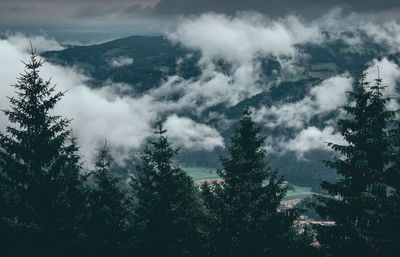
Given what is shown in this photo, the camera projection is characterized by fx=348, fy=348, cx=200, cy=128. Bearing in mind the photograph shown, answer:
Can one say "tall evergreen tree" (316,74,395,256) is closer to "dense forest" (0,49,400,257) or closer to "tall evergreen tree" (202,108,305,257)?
"dense forest" (0,49,400,257)

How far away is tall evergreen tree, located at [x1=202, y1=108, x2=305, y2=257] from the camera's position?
23594 millimetres

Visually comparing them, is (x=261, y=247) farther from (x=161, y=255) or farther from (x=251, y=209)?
(x=161, y=255)

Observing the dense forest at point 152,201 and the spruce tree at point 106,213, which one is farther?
the spruce tree at point 106,213

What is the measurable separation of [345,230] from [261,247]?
630 cm

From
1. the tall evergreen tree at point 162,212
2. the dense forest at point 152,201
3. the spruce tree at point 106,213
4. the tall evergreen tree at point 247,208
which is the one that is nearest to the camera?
the dense forest at point 152,201

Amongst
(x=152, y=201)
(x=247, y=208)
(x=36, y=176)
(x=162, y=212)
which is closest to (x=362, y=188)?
(x=247, y=208)

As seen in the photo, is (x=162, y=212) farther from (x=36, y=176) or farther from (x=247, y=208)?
(x=36, y=176)

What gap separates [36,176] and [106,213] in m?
5.59

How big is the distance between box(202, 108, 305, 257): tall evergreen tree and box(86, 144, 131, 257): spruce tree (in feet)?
20.9

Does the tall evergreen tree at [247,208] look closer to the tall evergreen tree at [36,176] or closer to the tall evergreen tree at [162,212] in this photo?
the tall evergreen tree at [162,212]

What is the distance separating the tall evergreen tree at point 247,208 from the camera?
2359 centimetres

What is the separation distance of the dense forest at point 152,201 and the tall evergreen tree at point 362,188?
5cm

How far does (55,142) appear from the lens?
1988cm

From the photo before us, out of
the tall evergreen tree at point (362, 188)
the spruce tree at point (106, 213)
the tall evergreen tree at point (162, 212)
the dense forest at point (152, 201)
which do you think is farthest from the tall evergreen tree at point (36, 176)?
the tall evergreen tree at point (362, 188)
